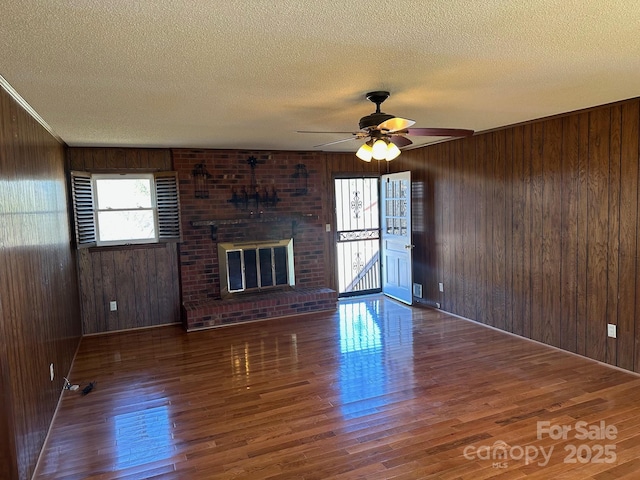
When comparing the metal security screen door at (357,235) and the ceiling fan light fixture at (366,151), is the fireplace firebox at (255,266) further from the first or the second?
the ceiling fan light fixture at (366,151)

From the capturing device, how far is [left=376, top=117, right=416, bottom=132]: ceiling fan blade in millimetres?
2723

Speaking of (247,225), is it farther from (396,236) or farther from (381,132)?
(381,132)

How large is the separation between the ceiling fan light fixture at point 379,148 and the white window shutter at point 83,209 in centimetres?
377

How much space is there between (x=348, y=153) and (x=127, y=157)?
3.09 m

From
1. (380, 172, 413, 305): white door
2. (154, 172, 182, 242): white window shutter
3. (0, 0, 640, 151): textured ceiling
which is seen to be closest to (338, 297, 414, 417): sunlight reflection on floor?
(380, 172, 413, 305): white door

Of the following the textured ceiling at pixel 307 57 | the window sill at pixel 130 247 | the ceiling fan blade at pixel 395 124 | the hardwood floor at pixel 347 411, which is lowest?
the hardwood floor at pixel 347 411

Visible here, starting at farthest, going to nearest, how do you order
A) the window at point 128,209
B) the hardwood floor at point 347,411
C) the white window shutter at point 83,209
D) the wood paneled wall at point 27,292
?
the window at point 128,209, the white window shutter at point 83,209, the hardwood floor at point 347,411, the wood paneled wall at point 27,292

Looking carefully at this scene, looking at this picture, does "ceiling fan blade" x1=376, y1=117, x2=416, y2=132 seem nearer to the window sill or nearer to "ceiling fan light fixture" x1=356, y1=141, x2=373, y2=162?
"ceiling fan light fixture" x1=356, y1=141, x2=373, y2=162

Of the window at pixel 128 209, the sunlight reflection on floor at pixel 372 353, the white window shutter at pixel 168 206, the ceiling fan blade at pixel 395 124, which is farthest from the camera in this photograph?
the white window shutter at pixel 168 206

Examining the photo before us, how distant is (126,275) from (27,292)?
2.79 m

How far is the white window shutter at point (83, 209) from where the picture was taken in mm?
5004

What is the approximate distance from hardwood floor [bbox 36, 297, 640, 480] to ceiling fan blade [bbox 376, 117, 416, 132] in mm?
2006

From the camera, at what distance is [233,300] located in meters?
5.72

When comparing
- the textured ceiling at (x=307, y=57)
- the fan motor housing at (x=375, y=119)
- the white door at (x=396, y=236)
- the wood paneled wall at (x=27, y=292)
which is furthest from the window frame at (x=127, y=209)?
the fan motor housing at (x=375, y=119)
